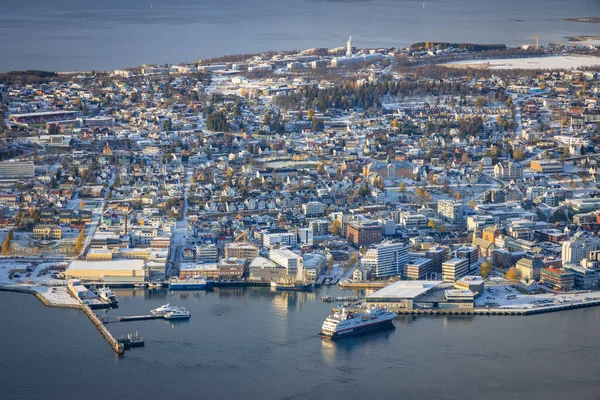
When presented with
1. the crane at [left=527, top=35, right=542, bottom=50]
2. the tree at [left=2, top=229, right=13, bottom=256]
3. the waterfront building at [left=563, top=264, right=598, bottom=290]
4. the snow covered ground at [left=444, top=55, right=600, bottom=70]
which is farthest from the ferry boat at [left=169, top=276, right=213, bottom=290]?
the crane at [left=527, top=35, right=542, bottom=50]

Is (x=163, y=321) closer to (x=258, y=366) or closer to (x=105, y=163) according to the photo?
(x=258, y=366)

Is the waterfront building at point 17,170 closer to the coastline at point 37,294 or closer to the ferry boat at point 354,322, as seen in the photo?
the coastline at point 37,294

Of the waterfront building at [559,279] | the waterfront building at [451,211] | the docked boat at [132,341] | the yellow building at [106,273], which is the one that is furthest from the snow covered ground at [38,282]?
the waterfront building at [451,211]

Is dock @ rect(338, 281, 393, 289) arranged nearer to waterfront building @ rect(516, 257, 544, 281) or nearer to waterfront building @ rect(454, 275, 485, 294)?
waterfront building @ rect(454, 275, 485, 294)

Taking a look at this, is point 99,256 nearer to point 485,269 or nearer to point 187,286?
point 187,286

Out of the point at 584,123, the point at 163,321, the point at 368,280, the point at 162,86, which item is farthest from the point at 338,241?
the point at 162,86

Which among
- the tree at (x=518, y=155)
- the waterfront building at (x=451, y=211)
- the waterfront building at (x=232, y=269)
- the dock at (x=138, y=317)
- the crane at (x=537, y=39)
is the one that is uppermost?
the crane at (x=537, y=39)
